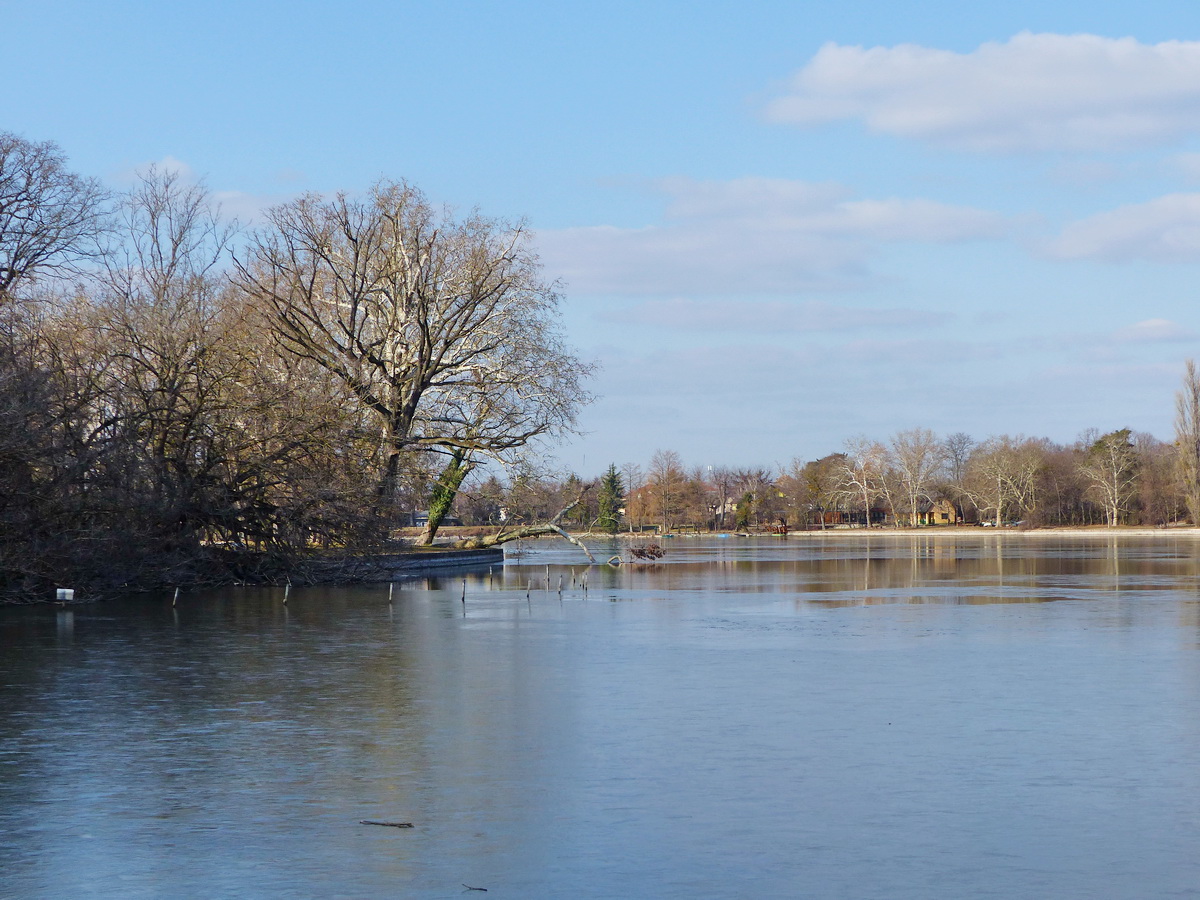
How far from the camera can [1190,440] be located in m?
108

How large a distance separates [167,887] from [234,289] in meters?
38.3

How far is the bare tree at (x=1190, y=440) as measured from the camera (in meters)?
107

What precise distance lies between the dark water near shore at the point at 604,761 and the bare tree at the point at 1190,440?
318 ft

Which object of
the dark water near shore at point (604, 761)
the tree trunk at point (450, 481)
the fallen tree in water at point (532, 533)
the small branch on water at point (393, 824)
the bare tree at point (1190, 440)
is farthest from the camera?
the bare tree at point (1190, 440)

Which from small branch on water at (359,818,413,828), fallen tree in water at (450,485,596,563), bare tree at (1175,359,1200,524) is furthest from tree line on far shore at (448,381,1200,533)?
small branch on water at (359,818,413,828)

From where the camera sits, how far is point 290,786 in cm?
842

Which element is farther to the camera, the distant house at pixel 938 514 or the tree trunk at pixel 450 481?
the distant house at pixel 938 514

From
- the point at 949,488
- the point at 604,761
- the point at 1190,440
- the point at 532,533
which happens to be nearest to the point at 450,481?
the point at 532,533

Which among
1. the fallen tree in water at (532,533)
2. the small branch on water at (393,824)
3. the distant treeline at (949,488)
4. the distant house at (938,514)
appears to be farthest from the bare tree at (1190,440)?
the small branch on water at (393,824)

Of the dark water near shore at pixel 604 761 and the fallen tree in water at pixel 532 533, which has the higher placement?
the fallen tree in water at pixel 532 533

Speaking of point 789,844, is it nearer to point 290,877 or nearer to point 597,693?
point 290,877

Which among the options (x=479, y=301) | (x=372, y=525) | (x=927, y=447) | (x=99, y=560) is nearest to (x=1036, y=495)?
(x=927, y=447)

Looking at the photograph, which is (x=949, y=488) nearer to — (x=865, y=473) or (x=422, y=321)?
(x=865, y=473)

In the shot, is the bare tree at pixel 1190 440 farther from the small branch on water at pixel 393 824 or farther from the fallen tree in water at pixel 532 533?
the small branch on water at pixel 393 824
